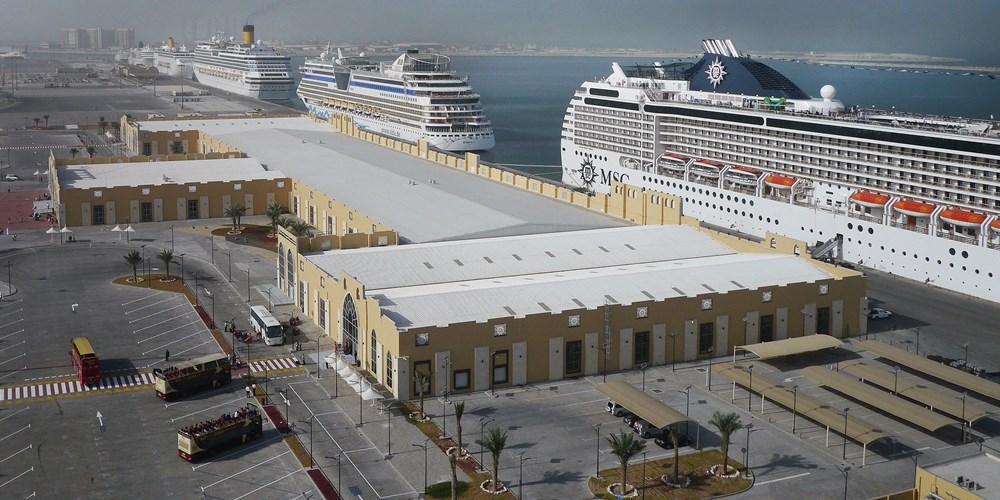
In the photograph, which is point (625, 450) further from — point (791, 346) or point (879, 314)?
point (879, 314)

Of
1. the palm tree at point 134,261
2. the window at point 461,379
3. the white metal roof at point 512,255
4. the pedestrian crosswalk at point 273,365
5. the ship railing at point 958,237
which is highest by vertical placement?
the ship railing at point 958,237

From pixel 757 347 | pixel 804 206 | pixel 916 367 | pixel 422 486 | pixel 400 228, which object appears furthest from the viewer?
pixel 804 206

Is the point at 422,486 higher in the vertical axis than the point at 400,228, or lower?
lower

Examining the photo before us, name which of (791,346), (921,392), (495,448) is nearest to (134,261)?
(495,448)

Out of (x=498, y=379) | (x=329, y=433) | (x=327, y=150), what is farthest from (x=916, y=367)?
(x=327, y=150)

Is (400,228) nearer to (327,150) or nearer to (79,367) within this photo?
(79,367)

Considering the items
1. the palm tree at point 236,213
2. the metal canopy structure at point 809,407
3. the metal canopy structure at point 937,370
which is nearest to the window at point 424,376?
the metal canopy structure at point 809,407

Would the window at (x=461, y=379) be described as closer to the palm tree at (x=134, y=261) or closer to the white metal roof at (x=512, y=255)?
the white metal roof at (x=512, y=255)
